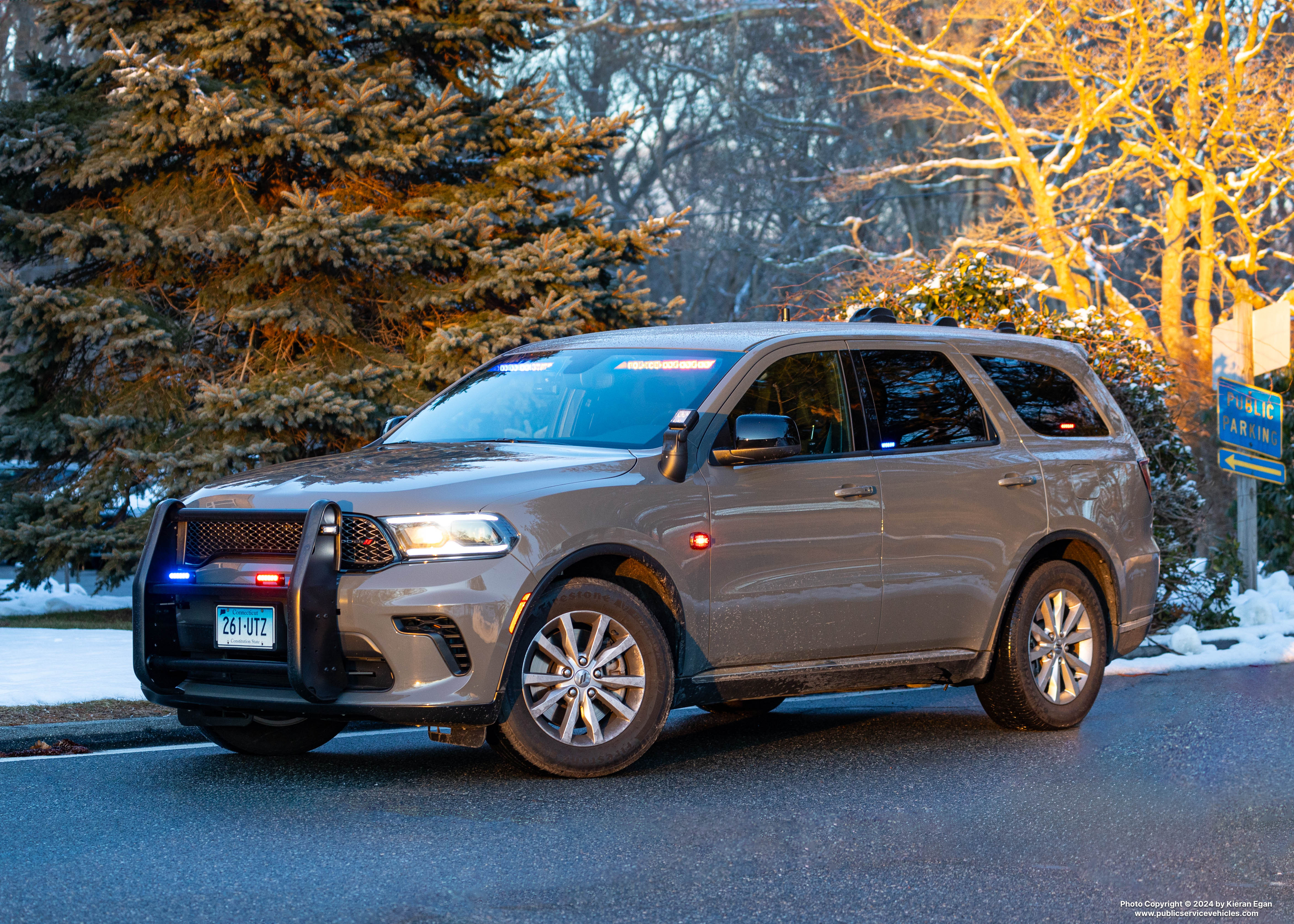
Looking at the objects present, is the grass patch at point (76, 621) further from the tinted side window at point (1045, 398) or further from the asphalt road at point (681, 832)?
the tinted side window at point (1045, 398)

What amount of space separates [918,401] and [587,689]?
246 centimetres

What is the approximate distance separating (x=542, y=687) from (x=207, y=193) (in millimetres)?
9786

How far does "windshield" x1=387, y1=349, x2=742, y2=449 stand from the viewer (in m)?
7.19

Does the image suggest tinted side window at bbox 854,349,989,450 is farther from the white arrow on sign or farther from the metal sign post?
the white arrow on sign

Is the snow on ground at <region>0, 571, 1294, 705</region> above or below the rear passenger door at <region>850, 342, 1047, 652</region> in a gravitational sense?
below

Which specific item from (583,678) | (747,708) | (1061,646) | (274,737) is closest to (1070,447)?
(1061,646)

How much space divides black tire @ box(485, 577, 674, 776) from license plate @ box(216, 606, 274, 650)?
96cm

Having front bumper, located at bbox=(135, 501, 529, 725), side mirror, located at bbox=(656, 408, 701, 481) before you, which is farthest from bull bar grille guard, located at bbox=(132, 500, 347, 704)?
side mirror, located at bbox=(656, 408, 701, 481)

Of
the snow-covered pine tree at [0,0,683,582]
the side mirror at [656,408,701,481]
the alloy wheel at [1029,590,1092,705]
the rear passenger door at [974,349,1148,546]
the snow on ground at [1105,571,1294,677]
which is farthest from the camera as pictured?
the snow-covered pine tree at [0,0,683,582]

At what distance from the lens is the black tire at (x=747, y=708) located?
911cm

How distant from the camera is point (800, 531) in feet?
23.3

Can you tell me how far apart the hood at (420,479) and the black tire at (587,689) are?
1.51 feet

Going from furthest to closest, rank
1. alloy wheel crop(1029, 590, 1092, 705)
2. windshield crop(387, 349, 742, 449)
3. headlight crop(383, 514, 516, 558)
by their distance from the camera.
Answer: alloy wheel crop(1029, 590, 1092, 705) → windshield crop(387, 349, 742, 449) → headlight crop(383, 514, 516, 558)

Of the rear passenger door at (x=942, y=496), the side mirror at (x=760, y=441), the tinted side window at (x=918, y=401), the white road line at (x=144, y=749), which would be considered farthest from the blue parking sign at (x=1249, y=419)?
the white road line at (x=144, y=749)
